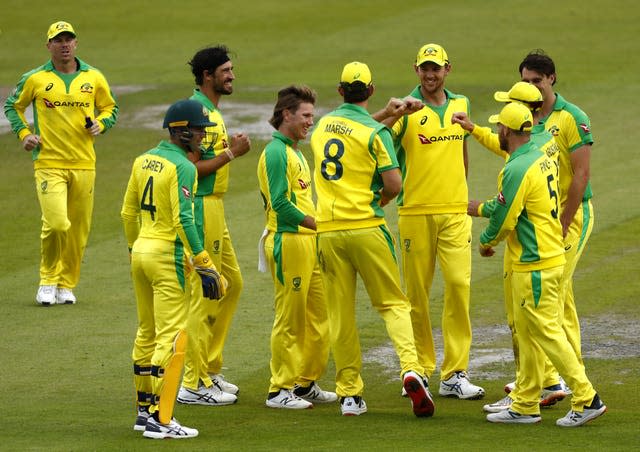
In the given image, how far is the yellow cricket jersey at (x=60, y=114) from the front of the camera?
45.2ft

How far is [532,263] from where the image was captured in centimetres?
905

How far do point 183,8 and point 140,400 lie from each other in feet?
88.2

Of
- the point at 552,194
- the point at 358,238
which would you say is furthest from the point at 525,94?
the point at 358,238

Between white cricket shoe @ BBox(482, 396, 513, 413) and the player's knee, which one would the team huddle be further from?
the player's knee

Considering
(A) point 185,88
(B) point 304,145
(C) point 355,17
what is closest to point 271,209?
(B) point 304,145

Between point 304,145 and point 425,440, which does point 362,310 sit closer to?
point 425,440

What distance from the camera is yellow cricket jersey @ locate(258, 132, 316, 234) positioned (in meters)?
9.69

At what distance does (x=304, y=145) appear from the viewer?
69.7ft

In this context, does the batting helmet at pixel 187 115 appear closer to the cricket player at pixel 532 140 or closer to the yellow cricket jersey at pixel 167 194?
the yellow cricket jersey at pixel 167 194

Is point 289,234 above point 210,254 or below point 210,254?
above

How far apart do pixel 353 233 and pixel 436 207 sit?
112 centimetres

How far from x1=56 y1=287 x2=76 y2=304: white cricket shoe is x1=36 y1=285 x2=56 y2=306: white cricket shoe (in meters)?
0.09

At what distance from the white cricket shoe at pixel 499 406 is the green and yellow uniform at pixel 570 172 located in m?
0.67

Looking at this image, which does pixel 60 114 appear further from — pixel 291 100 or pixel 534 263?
pixel 534 263
